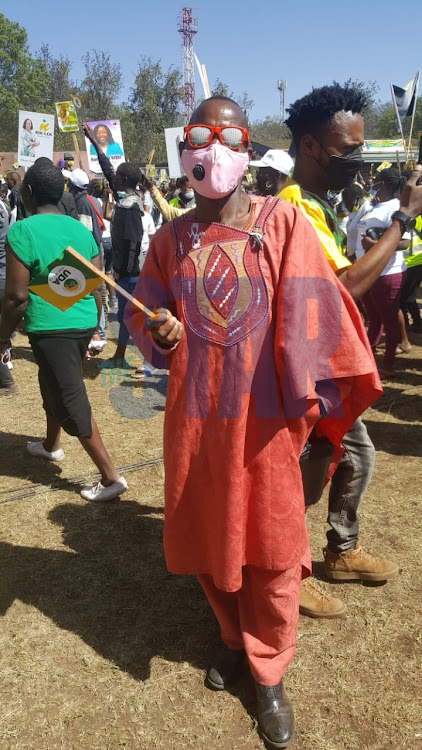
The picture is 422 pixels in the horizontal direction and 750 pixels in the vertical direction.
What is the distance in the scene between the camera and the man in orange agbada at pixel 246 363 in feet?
6.07

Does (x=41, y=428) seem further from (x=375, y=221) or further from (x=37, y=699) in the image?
(x=375, y=221)

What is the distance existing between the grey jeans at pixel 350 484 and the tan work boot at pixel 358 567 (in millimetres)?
41

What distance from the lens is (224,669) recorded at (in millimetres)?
2260

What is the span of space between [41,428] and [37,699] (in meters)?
2.94

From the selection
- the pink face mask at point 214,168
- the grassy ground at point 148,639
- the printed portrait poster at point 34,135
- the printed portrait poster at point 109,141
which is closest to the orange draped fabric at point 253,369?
the pink face mask at point 214,168

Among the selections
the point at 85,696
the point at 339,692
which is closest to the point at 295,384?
the point at 339,692

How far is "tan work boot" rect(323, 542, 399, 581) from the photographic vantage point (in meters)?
2.76

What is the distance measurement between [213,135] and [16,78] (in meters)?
55.8

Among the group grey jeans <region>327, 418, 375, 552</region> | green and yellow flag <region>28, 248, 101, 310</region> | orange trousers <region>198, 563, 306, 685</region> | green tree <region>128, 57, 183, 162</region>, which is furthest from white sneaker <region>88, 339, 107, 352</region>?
green tree <region>128, 57, 183, 162</region>

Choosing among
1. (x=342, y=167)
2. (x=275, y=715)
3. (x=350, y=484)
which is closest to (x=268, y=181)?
(x=342, y=167)

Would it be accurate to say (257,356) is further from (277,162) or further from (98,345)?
(98,345)

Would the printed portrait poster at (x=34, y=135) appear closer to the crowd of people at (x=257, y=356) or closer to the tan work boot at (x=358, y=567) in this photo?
the crowd of people at (x=257, y=356)

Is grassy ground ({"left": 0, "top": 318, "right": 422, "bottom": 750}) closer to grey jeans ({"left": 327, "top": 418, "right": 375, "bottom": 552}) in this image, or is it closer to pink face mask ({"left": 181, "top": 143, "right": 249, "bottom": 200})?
grey jeans ({"left": 327, "top": 418, "right": 375, "bottom": 552})

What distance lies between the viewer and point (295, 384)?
182 cm
